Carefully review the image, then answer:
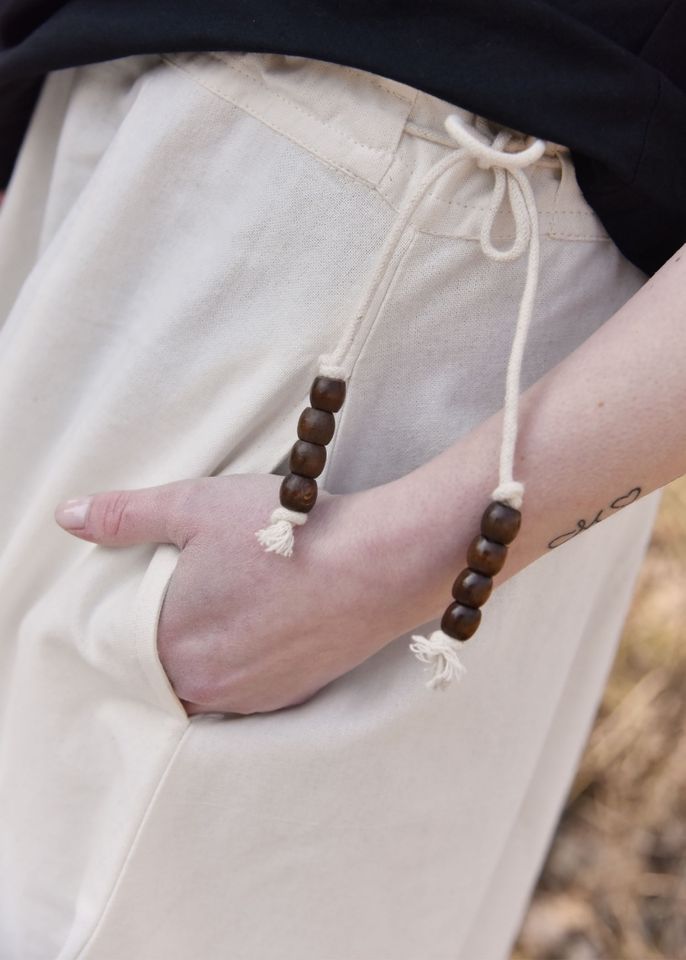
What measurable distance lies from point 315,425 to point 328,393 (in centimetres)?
3

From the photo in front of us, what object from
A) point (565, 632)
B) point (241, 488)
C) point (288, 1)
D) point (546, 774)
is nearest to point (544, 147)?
point (288, 1)

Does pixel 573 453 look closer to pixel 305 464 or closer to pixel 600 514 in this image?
Result: pixel 600 514

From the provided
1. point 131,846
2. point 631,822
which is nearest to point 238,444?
point 131,846

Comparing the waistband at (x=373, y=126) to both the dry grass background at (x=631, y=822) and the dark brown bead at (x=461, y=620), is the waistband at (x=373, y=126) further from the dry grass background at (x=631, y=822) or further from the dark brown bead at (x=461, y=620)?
the dry grass background at (x=631, y=822)

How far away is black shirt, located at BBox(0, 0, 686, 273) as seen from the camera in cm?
73

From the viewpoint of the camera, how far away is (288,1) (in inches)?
29.2

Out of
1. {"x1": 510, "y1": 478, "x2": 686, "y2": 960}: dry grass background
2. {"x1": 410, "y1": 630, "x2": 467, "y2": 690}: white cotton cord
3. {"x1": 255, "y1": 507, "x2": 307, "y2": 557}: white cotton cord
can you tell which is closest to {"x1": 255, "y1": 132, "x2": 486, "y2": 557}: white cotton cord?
{"x1": 255, "y1": 507, "x2": 307, "y2": 557}: white cotton cord

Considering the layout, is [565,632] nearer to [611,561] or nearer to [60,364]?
[611,561]

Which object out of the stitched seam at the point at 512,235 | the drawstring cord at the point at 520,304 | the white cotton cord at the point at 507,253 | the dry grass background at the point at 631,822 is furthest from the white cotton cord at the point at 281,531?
the dry grass background at the point at 631,822

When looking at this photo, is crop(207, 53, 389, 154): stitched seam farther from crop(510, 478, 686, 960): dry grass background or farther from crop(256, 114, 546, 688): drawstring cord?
crop(510, 478, 686, 960): dry grass background

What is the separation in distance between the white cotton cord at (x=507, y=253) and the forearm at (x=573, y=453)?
26mm

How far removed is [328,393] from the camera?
73 centimetres

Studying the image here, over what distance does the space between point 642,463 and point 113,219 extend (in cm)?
46

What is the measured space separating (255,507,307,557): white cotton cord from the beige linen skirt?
0.31 feet
